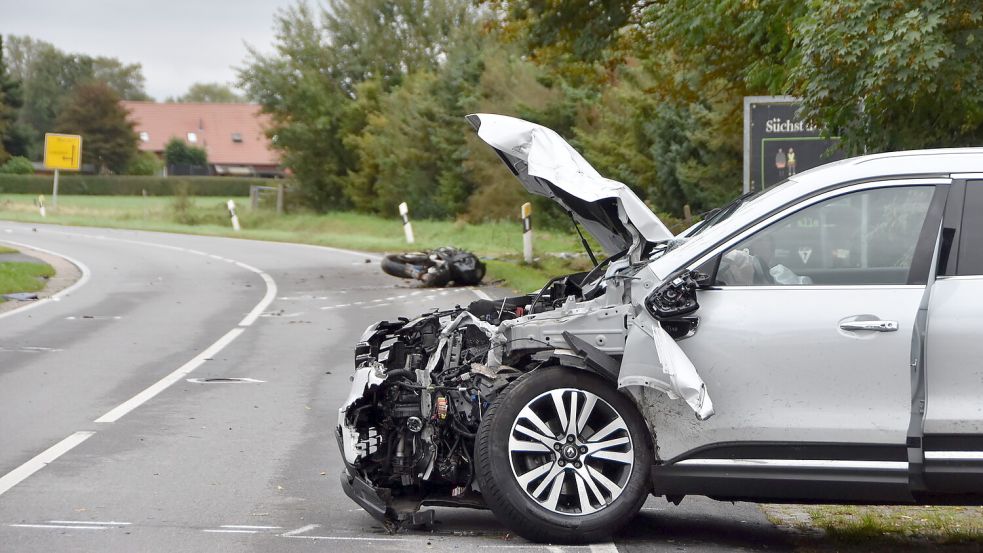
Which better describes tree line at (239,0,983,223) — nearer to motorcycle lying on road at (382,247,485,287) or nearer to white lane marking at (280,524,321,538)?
motorcycle lying on road at (382,247,485,287)

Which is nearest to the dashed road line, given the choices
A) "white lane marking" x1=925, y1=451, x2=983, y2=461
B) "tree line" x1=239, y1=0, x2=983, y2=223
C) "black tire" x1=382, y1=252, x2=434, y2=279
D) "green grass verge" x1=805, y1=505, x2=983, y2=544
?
"black tire" x1=382, y1=252, x2=434, y2=279

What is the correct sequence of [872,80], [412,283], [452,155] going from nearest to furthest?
[872,80] < [412,283] < [452,155]

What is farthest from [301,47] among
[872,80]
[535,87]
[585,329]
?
[585,329]

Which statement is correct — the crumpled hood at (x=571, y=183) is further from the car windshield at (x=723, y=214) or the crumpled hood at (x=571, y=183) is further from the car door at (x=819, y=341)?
the car door at (x=819, y=341)

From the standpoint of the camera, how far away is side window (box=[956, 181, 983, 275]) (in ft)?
18.6

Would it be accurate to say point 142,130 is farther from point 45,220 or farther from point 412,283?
point 412,283

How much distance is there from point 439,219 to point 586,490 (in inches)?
1753

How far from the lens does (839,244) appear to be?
19.6ft

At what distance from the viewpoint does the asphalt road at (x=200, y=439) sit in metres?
6.23

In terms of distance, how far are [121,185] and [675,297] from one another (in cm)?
8558

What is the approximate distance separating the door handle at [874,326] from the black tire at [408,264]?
1669 centimetres

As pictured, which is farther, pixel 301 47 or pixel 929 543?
pixel 301 47

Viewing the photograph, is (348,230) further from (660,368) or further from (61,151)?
(660,368)

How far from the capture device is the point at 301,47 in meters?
57.0
